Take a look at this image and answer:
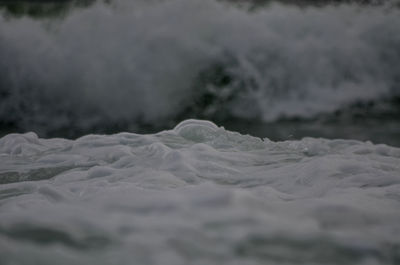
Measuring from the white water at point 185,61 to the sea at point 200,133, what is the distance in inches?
0.7

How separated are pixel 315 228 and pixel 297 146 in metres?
2.13

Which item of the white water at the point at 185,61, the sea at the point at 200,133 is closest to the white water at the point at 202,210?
the sea at the point at 200,133

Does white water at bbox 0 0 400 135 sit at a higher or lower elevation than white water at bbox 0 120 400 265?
higher

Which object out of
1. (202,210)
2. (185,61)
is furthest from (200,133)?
(185,61)

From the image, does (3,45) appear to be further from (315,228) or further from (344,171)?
(315,228)

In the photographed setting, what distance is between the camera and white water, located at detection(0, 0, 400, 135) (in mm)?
5562

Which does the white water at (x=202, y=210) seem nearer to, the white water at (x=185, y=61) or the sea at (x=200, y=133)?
the sea at (x=200, y=133)

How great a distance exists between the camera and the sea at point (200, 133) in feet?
4.52

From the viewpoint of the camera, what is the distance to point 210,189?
5.56 feet

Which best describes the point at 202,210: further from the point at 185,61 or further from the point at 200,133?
the point at 185,61

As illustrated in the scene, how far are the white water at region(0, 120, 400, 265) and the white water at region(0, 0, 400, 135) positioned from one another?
7.85 feet

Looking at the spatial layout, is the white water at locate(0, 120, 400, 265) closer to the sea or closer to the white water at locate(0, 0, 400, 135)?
the sea

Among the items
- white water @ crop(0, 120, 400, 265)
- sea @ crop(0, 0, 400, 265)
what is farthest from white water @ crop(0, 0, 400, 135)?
white water @ crop(0, 120, 400, 265)

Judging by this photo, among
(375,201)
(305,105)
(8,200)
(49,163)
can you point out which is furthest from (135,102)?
(375,201)
